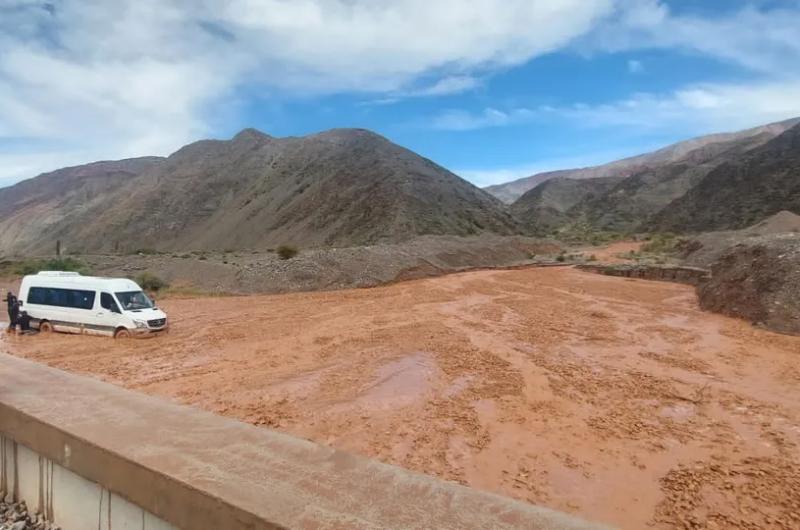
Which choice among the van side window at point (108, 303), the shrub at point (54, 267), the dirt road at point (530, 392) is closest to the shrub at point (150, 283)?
the shrub at point (54, 267)

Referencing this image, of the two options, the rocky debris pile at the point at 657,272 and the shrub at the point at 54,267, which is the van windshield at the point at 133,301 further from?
the shrub at the point at 54,267

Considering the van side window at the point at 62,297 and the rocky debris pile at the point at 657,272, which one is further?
the rocky debris pile at the point at 657,272

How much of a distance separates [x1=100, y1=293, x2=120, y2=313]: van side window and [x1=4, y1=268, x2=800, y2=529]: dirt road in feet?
3.17

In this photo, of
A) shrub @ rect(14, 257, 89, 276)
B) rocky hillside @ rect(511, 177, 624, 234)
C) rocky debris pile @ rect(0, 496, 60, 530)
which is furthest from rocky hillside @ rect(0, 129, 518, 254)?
rocky debris pile @ rect(0, 496, 60, 530)

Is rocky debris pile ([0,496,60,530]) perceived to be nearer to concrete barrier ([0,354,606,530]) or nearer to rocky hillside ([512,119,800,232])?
concrete barrier ([0,354,606,530])

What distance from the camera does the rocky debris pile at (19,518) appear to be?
5.25 metres

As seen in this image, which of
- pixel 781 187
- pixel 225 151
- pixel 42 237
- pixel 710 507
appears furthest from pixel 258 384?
pixel 42 237

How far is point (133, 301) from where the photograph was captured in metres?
17.0

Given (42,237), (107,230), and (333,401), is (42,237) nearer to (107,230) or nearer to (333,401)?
(107,230)

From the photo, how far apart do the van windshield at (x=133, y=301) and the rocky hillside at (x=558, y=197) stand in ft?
297

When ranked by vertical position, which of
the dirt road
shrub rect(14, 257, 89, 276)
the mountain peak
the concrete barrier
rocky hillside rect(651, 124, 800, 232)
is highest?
the mountain peak

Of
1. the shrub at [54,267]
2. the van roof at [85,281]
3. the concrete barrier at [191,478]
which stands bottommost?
the concrete barrier at [191,478]

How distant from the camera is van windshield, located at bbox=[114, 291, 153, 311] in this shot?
54.3 ft

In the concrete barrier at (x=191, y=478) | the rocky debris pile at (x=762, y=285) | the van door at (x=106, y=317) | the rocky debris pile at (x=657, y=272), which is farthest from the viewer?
the rocky debris pile at (x=657, y=272)
